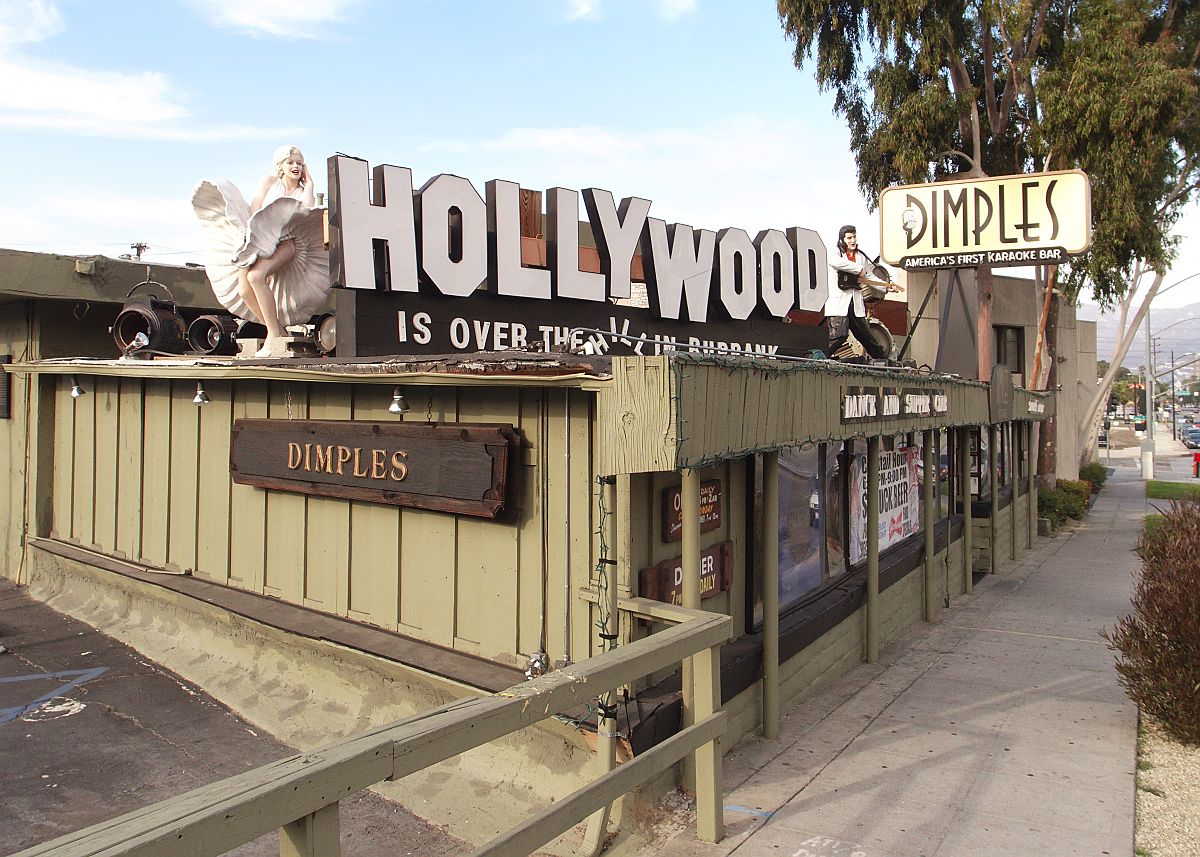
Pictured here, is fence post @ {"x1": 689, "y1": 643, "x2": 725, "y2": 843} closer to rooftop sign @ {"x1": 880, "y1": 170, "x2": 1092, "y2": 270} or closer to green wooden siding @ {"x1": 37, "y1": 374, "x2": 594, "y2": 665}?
green wooden siding @ {"x1": 37, "y1": 374, "x2": 594, "y2": 665}

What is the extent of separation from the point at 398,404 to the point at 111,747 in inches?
128

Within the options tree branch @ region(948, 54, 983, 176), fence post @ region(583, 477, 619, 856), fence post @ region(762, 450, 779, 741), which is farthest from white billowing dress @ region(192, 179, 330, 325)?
tree branch @ region(948, 54, 983, 176)

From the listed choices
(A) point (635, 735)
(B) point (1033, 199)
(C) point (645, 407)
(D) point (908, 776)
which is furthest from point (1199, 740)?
(B) point (1033, 199)

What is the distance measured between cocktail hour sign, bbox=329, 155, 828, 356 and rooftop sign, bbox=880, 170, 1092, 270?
350cm

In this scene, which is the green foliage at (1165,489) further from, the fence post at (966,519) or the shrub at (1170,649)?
the shrub at (1170,649)

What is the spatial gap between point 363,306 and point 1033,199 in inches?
461

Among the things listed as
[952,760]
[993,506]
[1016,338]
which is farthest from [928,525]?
[1016,338]

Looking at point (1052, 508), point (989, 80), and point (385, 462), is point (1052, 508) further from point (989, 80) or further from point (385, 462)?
point (385, 462)

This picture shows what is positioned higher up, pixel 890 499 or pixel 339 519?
pixel 339 519

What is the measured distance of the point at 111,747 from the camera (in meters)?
6.19

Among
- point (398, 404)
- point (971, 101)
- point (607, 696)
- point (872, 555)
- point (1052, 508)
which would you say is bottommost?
point (1052, 508)

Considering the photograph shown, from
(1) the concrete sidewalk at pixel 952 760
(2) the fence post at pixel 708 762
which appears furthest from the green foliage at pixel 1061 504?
(2) the fence post at pixel 708 762

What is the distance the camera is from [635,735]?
180 inches

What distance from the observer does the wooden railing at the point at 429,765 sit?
7.48 feet
